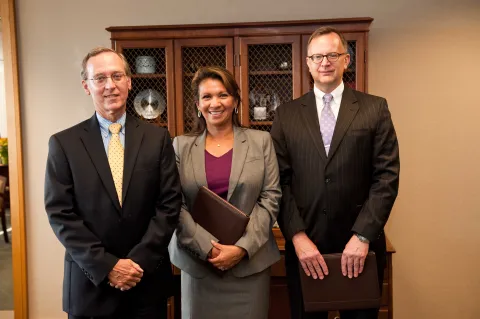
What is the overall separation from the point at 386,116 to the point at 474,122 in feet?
4.58

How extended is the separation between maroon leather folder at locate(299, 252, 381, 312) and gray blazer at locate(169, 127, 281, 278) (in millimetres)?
225

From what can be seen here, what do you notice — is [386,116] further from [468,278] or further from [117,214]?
[468,278]

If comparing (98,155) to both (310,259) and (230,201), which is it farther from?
(310,259)

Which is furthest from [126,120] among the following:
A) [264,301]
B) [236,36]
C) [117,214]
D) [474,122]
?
[474,122]

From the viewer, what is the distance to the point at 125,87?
1.69m

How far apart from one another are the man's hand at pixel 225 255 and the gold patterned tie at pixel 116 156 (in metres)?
0.42

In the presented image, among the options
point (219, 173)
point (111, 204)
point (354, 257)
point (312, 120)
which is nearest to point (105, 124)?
point (111, 204)

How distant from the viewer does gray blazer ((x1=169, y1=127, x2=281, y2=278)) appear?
5.89 ft

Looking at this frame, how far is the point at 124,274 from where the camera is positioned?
1580 millimetres

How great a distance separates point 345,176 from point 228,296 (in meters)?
0.66

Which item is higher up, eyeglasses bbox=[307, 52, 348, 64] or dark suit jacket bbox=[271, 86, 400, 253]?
eyeglasses bbox=[307, 52, 348, 64]

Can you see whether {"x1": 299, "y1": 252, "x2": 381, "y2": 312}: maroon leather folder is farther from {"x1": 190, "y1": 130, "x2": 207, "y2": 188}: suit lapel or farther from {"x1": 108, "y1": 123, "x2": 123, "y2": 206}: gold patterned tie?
{"x1": 108, "y1": 123, "x2": 123, "y2": 206}: gold patterned tie

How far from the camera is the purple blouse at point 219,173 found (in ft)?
6.02

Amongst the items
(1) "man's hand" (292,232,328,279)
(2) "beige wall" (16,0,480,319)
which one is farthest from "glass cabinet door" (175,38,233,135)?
(1) "man's hand" (292,232,328,279)
